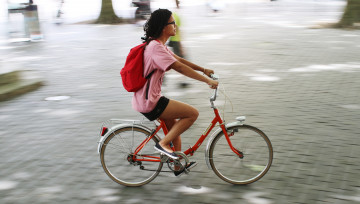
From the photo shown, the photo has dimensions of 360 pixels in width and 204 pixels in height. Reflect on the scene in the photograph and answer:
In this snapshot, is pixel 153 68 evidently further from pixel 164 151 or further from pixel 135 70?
pixel 164 151

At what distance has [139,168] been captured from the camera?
4453 mm

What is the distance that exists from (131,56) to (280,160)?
226 centimetres

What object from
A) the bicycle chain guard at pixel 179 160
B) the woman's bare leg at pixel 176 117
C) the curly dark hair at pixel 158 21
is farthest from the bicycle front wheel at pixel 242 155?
the curly dark hair at pixel 158 21

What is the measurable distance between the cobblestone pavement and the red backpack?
1.21 meters

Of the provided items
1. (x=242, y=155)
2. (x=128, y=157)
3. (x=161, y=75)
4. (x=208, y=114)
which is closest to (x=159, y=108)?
(x=161, y=75)

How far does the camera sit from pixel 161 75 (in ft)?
12.4

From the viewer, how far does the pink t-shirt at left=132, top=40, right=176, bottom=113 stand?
3.58m

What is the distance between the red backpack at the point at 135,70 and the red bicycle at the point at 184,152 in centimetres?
51

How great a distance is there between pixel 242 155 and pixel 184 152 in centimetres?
66

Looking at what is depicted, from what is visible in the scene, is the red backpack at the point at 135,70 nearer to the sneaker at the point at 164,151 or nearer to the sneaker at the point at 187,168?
the sneaker at the point at 164,151

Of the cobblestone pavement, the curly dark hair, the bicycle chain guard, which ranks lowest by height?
the cobblestone pavement

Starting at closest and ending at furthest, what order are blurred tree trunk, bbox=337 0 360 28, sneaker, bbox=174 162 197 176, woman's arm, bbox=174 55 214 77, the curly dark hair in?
the curly dark hair → woman's arm, bbox=174 55 214 77 → sneaker, bbox=174 162 197 176 → blurred tree trunk, bbox=337 0 360 28

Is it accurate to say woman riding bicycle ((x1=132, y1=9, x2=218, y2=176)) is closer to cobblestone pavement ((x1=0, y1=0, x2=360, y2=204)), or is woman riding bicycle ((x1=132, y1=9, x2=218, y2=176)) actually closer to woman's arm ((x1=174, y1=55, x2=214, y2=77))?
woman's arm ((x1=174, y1=55, x2=214, y2=77))

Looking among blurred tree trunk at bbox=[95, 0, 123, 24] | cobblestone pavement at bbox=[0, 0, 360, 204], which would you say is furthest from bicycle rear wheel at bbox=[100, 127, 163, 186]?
blurred tree trunk at bbox=[95, 0, 123, 24]
